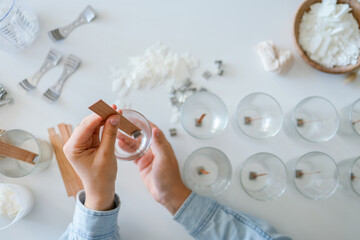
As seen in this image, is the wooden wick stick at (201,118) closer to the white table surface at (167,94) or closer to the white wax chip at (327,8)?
the white table surface at (167,94)

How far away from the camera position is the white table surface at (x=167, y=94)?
87 centimetres

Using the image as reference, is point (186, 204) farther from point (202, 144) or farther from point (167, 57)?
point (167, 57)

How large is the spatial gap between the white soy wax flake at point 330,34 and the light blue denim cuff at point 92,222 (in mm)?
810

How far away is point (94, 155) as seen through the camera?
0.67m

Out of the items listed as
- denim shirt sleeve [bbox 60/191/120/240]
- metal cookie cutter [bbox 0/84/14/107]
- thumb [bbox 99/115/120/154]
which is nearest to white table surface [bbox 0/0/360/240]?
metal cookie cutter [bbox 0/84/14/107]

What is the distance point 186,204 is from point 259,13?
0.70 m

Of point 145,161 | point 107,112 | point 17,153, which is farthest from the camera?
point 145,161

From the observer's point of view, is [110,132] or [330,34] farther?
[330,34]

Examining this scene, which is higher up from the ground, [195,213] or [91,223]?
[91,223]

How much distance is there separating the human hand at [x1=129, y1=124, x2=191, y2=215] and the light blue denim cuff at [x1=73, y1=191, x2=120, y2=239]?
154mm

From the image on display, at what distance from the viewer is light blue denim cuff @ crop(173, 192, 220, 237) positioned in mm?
825

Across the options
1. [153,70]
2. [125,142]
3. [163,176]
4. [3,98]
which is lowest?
[163,176]

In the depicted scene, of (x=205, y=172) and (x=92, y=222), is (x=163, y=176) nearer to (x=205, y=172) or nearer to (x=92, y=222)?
(x=205, y=172)

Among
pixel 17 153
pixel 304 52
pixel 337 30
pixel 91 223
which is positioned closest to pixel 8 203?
pixel 17 153
